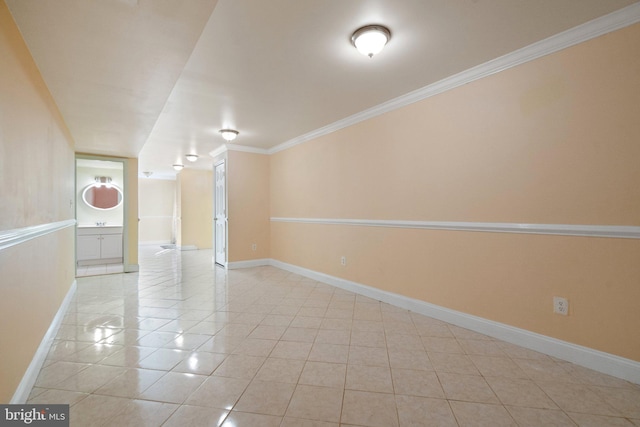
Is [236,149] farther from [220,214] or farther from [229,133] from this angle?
[220,214]

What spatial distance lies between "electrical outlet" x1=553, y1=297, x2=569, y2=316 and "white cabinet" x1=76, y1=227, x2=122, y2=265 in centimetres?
784

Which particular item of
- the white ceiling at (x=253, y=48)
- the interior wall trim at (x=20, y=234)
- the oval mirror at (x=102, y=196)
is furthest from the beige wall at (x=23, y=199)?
the oval mirror at (x=102, y=196)

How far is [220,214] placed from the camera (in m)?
5.96

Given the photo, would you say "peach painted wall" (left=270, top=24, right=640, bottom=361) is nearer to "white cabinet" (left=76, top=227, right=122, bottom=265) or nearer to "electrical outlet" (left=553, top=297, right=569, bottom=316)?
"electrical outlet" (left=553, top=297, right=569, bottom=316)

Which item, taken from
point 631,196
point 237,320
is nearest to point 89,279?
point 237,320

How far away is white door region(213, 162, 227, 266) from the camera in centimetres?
A: 564

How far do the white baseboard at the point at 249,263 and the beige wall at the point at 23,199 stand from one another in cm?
298

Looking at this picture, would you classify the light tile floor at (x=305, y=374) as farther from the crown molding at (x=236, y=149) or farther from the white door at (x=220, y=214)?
the crown molding at (x=236, y=149)

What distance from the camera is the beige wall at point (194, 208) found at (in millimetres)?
8445

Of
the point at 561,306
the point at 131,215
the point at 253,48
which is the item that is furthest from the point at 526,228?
the point at 131,215

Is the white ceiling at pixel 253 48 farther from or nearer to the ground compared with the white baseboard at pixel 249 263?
farther from the ground

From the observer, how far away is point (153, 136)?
15.5 feet

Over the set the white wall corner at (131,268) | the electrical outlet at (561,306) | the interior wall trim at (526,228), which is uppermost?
the interior wall trim at (526,228)

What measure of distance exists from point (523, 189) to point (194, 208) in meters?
8.63
